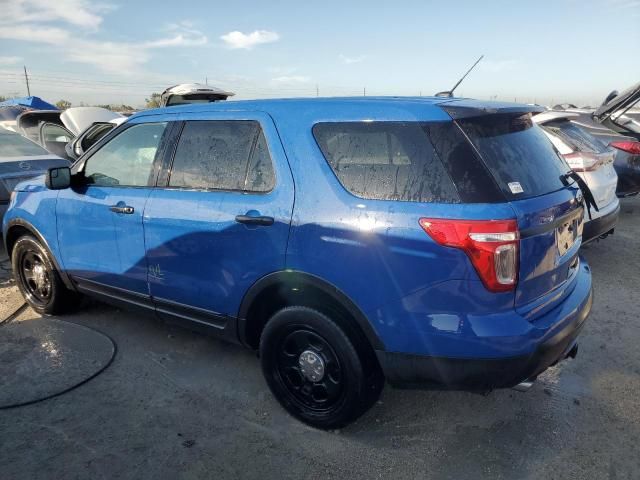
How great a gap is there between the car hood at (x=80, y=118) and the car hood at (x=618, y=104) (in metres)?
8.11

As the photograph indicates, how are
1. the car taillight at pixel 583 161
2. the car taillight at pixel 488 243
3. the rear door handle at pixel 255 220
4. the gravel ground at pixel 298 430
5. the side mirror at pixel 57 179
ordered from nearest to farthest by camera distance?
the car taillight at pixel 488 243
the gravel ground at pixel 298 430
the rear door handle at pixel 255 220
the side mirror at pixel 57 179
the car taillight at pixel 583 161

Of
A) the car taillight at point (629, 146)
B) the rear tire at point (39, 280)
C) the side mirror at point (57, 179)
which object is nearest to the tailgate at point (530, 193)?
the side mirror at point (57, 179)

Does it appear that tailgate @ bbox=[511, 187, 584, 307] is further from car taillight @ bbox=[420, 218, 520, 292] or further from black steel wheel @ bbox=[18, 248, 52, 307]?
black steel wheel @ bbox=[18, 248, 52, 307]

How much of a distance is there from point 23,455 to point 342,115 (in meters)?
2.45

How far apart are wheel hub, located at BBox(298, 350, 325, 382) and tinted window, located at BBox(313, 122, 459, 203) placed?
940mm

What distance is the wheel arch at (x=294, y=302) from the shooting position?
2463 mm

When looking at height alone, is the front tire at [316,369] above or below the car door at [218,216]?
below

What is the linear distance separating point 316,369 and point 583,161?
3.92 meters

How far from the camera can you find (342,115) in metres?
2.59

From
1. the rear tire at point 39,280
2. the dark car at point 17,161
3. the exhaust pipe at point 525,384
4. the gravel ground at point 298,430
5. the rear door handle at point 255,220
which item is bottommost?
the gravel ground at point 298,430

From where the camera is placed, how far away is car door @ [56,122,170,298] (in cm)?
341

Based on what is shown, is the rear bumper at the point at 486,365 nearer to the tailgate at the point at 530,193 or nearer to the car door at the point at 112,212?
the tailgate at the point at 530,193

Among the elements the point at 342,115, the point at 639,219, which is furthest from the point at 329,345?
the point at 639,219

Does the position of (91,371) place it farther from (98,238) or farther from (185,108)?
(185,108)
